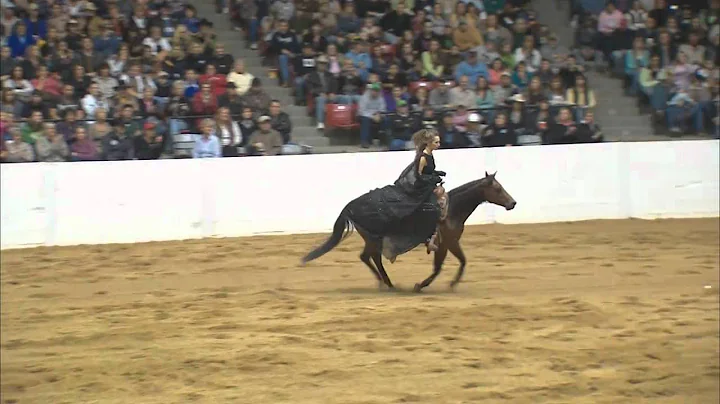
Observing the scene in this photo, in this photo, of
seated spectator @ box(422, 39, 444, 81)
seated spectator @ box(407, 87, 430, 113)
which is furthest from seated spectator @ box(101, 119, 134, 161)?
seated spectator @ box(422, 39, 444, 81)

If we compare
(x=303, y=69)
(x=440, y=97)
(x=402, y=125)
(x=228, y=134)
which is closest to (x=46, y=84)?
(x=228, y=134)

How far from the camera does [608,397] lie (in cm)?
705

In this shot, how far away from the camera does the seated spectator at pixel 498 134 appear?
44.9ft

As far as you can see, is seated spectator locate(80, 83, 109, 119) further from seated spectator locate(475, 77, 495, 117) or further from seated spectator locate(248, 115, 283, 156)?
seated spectator locate(475, 77, 495, 117)

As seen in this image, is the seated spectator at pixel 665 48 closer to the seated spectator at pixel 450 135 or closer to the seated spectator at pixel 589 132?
the seated spectator at pixel 589 132

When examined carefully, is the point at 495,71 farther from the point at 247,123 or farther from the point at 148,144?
the point at 148,144

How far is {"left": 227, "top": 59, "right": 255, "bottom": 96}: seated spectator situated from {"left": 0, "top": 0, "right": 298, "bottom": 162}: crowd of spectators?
0.02m

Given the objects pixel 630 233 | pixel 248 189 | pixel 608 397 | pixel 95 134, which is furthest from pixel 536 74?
pixel 608 397

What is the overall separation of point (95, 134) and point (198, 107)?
1.36 m

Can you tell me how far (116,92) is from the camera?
45.6 feet

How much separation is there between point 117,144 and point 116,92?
91cm

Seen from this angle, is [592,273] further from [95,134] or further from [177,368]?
[95,134]

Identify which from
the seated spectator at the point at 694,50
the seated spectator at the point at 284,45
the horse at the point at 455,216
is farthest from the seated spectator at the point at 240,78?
the seated spectator at the point at 694,50

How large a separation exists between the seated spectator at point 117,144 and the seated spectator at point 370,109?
3.02 metres
